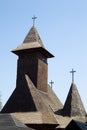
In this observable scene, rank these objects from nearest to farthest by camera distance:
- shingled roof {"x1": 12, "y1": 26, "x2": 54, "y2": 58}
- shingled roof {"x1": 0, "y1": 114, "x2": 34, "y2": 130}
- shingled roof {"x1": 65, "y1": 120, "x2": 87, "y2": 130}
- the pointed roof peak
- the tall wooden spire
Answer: shingled roof {"x1": 0, "y1": 114, "x2": 34, "y2": 130}, shingled roof {"x1": 65, "y1": 120, "x2": 87, "y2": 130}, the tall wooden spire, shingled roof {"x1": 12, "y1": 26, "x2": 54, "y2": 58}, the pointed roof peak

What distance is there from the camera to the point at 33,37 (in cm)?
3616

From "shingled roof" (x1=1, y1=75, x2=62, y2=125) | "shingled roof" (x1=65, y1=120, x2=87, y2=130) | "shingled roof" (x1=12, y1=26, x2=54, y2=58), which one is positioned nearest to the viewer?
"shingled roof" (x1=65, y1=120, x2=87, y2=130)

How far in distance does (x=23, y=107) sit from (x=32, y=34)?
932 centimetres

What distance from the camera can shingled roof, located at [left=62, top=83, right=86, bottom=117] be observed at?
33.9m

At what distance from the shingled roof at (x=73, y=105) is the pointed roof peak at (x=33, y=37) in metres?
6.08

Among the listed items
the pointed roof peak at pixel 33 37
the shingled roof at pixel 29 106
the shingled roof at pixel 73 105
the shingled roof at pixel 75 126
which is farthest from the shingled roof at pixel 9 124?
the pointed roof peak at pixel 33 37

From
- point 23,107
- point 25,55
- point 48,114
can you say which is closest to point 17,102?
point 23,107

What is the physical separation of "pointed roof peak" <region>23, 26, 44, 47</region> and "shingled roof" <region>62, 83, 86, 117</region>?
19.9 ft

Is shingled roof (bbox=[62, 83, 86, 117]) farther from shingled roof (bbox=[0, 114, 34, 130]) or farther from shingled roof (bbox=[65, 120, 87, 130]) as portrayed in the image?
shingled roof (bbox=[0, 114, 34, 130])

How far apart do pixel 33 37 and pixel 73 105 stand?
327 inches

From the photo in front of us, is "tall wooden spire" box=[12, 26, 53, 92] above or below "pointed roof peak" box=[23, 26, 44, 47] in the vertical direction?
below

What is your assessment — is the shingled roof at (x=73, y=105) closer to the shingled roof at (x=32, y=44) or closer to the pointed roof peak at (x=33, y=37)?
the shingled roof at (x=32, y=44)

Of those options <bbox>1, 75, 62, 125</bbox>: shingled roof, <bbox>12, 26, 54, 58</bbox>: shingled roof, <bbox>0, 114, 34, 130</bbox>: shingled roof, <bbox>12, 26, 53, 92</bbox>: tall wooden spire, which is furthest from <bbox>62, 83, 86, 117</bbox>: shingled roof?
<bbox>0, 114, 34, 130</bbox>: shingled roof

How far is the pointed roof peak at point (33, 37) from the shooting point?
35.8 m
